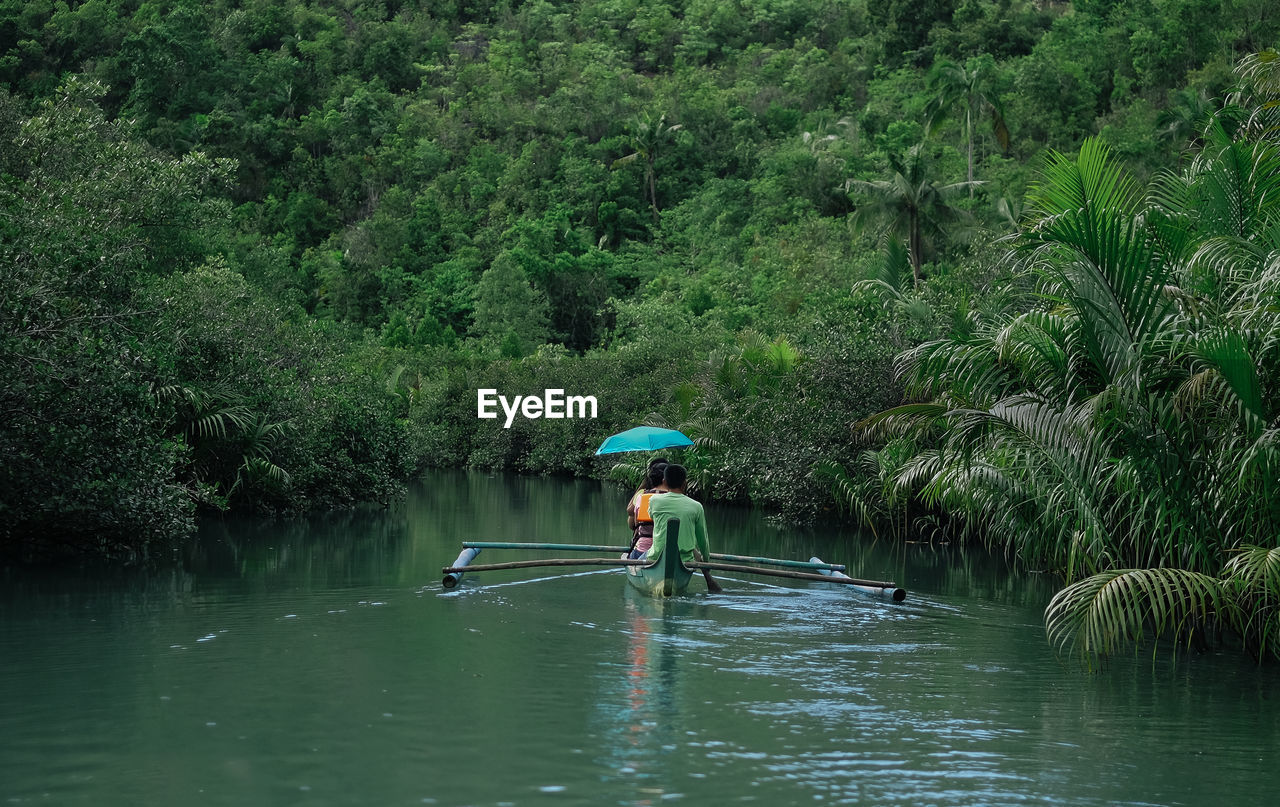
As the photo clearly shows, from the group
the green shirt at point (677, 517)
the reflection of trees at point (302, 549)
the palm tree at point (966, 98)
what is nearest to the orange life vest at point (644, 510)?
the green shirt at point (677, 517)

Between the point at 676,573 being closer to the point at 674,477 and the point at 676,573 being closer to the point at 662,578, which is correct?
the point at 662,578

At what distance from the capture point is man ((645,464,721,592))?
13227 millimetres

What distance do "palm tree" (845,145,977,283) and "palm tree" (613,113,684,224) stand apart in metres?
25.2

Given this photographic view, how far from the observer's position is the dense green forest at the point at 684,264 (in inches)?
416

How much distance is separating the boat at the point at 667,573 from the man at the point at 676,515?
0.07m

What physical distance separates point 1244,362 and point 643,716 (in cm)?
496

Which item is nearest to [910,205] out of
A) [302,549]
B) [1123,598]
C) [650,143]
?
[302,549]

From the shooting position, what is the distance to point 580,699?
9.10 metres

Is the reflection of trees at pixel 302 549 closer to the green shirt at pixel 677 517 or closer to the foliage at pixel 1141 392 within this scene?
the green shirt at pixel 677 517

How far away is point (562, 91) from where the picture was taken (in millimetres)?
73125

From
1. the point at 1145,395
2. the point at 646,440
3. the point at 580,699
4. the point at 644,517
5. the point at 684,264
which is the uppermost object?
the point at 684,264

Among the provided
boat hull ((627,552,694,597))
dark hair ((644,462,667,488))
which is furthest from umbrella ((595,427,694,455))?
boat hull ((627,552,694,597))

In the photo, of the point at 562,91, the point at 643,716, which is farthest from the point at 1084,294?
the point at 562,91

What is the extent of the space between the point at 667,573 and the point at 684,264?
47.4m
